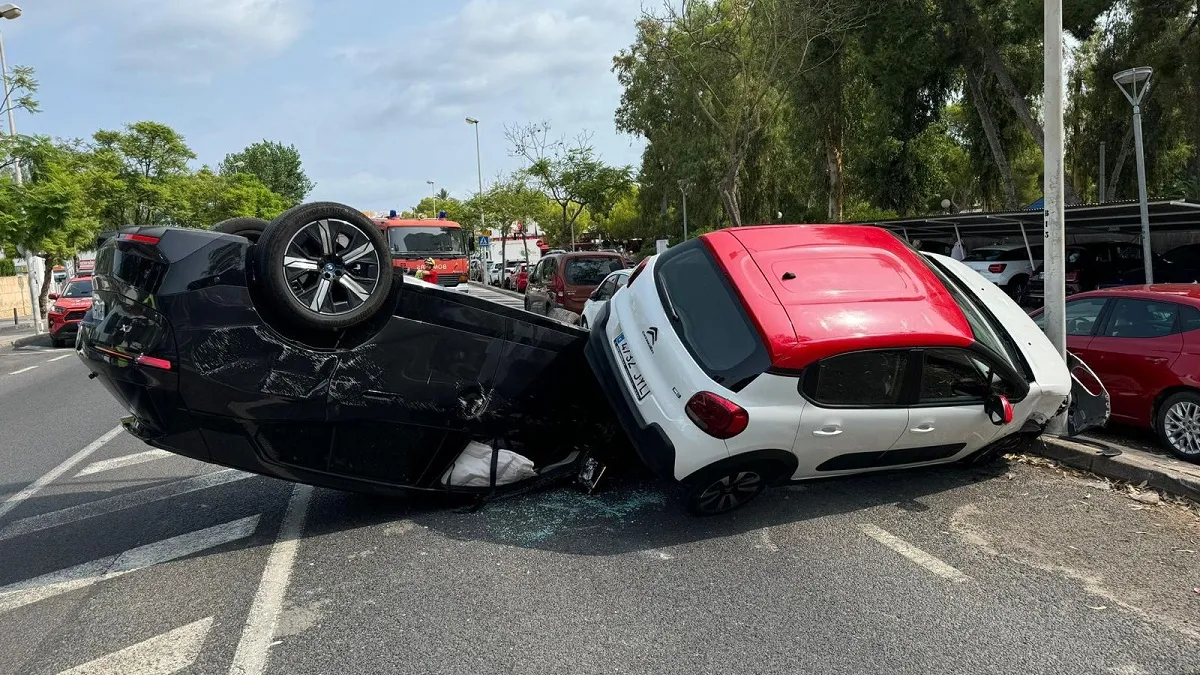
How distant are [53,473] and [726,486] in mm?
5764

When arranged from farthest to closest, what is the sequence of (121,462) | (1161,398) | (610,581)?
(121,462) → (1161,398) → (610,581)

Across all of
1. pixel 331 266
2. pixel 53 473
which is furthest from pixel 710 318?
pixel 53 473

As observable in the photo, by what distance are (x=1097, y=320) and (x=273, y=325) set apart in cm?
713

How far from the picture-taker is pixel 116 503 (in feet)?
18.9

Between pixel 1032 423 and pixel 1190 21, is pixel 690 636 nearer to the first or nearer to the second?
pixel 1032 423

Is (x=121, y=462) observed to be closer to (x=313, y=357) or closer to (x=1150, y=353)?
(x=313, y=357)

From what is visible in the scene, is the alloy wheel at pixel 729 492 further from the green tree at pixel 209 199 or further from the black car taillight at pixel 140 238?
the green tree at pixel 209 199

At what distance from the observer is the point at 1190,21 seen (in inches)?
862

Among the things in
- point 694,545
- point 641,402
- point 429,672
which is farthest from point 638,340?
point 429,672

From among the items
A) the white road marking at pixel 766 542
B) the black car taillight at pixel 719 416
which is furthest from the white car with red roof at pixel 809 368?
the white road marking at pixel 766 542

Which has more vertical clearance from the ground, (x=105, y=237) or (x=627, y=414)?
(x=105, y=237)

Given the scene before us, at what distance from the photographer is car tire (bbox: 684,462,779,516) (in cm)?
463

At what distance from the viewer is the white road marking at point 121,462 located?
22.3ft

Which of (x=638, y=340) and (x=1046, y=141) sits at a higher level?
(x=1046, y=141)
